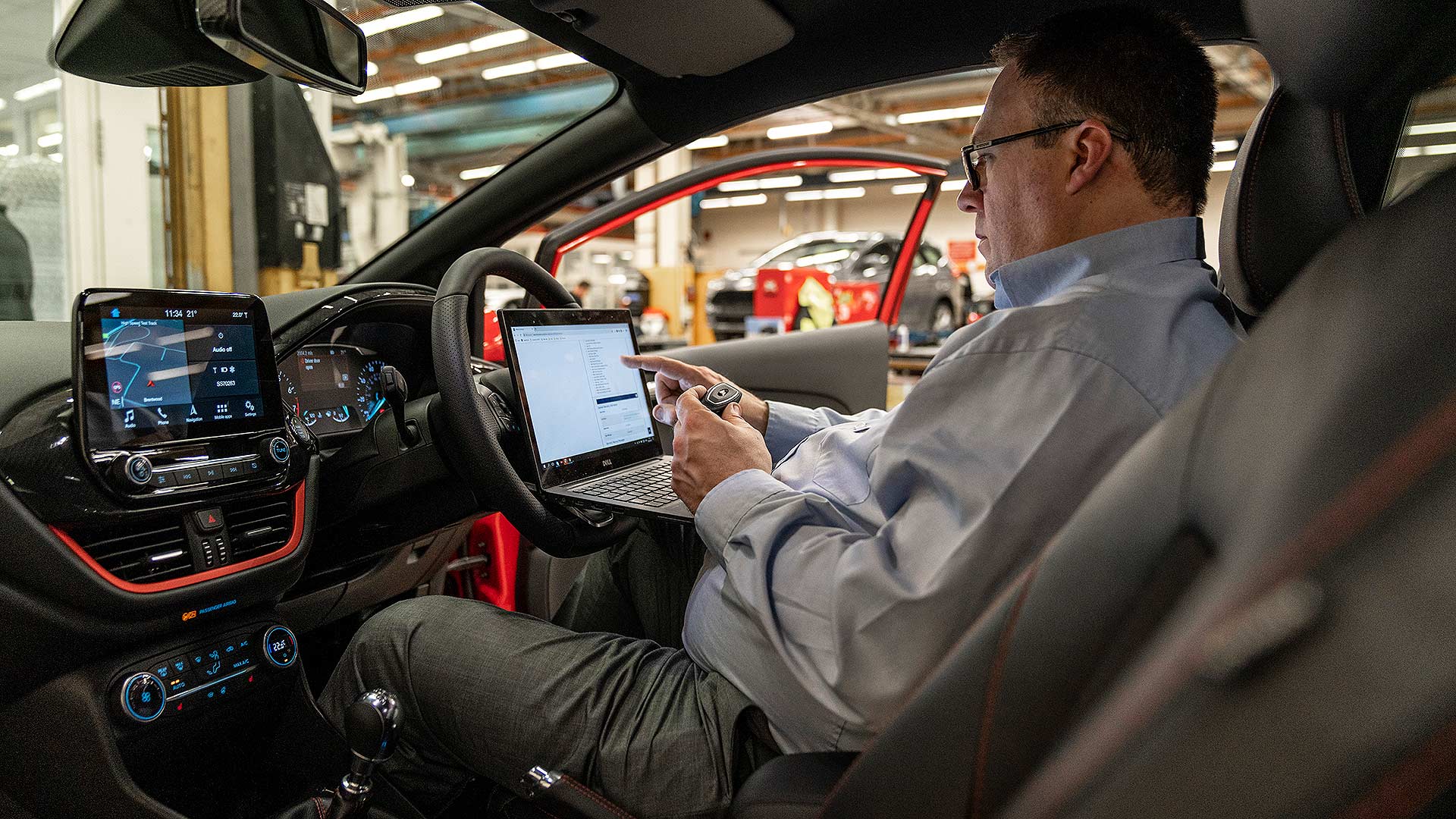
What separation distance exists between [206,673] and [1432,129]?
4.39 ft

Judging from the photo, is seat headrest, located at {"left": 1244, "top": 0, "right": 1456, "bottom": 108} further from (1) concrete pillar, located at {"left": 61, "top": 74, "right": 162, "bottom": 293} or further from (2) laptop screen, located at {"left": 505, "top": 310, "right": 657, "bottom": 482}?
(1) concrete pillar, located at {"left": 61, "top": 74, "right": 162, "bottom": 293}

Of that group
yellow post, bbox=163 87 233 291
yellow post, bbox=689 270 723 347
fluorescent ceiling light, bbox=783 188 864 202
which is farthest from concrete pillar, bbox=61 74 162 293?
fluorescent ceiling light, bbox=783 188 864 202

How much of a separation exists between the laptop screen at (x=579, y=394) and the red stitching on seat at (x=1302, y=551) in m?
1.06

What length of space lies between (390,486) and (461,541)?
326 millimetres

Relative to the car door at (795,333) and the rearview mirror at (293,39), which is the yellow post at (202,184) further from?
the rearview mirror at (293,39)

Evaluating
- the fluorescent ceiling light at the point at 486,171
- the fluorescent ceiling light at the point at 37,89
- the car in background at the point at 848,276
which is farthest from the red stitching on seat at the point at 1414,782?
the car in background at the point at 848,276

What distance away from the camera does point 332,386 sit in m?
1.57

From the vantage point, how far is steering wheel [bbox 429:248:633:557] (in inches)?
50.7

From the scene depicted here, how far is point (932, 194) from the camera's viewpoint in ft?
9.39

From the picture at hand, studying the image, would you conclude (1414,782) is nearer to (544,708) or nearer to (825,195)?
(544,708)

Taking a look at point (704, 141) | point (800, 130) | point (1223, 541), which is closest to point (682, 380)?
point (1223, 541)

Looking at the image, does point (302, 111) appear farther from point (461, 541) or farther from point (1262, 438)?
point (1262, 438)

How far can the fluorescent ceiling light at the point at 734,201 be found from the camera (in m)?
20.8

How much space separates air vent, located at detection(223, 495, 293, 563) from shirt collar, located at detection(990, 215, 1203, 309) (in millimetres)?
962
